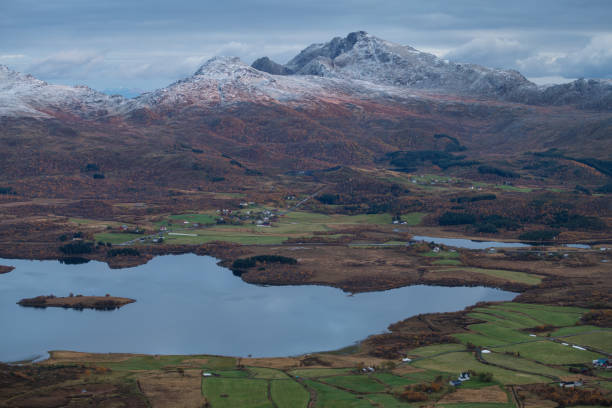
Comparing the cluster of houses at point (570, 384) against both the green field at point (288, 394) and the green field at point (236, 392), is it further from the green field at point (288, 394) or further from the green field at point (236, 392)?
the green field at point (236, 392)

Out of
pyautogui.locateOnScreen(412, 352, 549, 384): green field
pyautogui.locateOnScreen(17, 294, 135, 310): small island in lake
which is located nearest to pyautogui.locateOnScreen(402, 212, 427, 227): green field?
pyautogui.locateOnScreen(17, 294, 135, 310): small island in lake

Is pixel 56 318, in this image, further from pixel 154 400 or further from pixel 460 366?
pixel 460 366

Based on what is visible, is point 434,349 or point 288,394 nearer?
point 288,394

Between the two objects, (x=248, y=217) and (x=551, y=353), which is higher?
(x=248, y=217)

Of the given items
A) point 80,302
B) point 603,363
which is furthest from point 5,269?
point 603,363

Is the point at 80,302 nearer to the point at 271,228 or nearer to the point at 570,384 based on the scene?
the point at 271,228

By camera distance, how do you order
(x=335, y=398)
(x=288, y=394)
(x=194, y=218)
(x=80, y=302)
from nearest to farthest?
(x=335, y=398) < (x=288, y=394) < (x=80, y=302) < (x=194, y=218)
